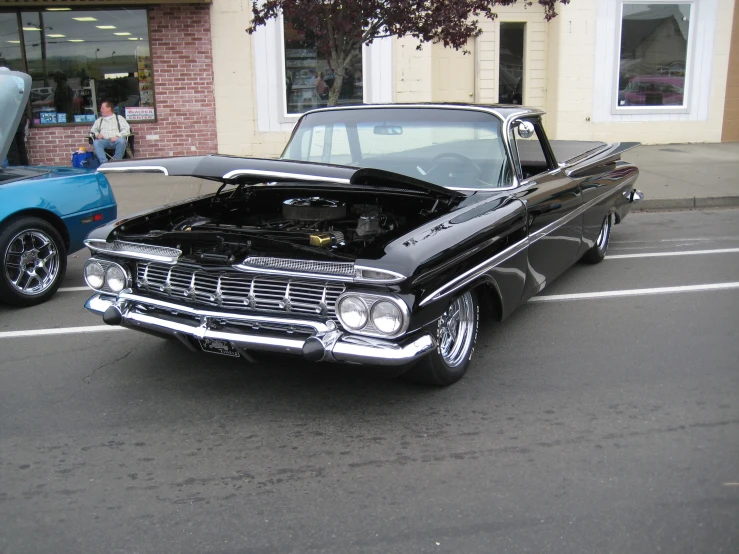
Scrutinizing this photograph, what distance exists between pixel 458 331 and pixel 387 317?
2.86 feet

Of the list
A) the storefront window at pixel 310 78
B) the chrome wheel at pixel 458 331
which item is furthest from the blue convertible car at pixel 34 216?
the storefront window at pixel 310 78

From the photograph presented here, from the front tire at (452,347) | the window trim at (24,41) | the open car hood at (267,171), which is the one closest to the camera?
the open car hood at (267,171)

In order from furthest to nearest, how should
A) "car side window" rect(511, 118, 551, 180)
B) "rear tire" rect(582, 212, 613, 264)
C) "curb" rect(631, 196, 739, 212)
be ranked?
"curb" rect(631, 196, 739, 212) → "rear tire" rect(582, 212, 613, 264) → "car side window" rect(511, 118, 551, 180)

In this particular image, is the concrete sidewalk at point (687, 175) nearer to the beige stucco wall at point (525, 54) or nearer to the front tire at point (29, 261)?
the beige stucco wall at point (525, 54)

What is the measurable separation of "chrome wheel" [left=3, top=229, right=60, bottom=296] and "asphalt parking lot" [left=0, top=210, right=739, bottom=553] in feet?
2.73

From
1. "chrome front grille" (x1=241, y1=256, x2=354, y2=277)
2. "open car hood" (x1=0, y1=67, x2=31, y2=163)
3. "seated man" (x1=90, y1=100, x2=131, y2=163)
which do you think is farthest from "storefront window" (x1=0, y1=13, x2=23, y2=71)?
"chrome front grille" (x1=241, y1=256, x2=354, y2=277)

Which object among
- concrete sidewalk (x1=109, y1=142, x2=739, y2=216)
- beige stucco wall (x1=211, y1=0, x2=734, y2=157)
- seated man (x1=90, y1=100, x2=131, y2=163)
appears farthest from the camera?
beige stucco wall (x1=211, y1=0, x2=734, y2=157)

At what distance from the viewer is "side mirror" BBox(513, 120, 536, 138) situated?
5.25 m

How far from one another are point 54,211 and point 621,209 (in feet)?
18.1

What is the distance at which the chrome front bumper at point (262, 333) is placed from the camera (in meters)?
3.56

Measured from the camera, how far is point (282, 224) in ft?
15.3

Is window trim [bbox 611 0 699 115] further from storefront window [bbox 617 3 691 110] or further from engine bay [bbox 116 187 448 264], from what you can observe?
engine bay [bbox 116 187 448 264]

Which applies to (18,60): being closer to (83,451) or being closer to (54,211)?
(54,211)

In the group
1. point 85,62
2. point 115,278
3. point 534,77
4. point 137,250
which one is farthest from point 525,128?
point 534,77
